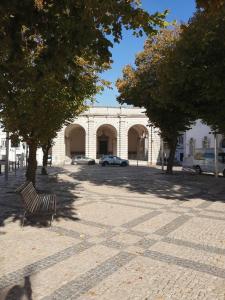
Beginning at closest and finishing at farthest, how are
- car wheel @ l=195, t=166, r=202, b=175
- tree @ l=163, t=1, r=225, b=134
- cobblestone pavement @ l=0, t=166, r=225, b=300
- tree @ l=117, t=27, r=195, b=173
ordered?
cobblestone pavement @ l=0, t=166, r=225, b=300 → tree @ l=163, t=1, r=225, b=134 → tree @ l=117, t=27, r=195, b=173 → car wheel @ l=195, t=166, r=202, b=175

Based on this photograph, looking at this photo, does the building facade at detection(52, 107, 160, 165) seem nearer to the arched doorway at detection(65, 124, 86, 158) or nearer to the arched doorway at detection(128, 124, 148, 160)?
the arched doorway at detection(128, 124, 148, 160)

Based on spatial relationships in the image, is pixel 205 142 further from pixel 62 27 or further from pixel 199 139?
pixel 62 27

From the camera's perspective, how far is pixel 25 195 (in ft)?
29.1

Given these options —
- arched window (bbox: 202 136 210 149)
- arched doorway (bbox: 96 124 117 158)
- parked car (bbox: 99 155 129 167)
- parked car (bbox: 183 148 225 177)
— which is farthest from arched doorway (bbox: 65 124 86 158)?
parked car (bbox: 183 148 225 177)

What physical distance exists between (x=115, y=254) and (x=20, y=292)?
2186mm

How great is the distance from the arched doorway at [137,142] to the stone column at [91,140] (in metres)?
7.67

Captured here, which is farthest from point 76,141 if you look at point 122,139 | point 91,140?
point 122,139

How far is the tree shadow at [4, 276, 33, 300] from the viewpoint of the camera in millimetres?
4867

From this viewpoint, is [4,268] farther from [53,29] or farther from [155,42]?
[155,42]

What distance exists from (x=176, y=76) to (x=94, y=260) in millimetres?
10780

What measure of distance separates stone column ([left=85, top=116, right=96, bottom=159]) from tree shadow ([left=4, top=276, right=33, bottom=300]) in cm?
4670

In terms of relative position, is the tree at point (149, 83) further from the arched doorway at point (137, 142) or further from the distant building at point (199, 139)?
the arched doorway at point (137, 142)

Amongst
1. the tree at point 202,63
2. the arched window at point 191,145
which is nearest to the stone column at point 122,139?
the arched window at point 191,145

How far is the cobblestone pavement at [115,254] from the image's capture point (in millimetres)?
5125
